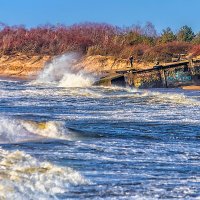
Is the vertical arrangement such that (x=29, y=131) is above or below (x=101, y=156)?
above

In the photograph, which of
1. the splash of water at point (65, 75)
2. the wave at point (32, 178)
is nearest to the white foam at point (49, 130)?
the wave at point (32, 178)

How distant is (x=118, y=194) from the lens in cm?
947

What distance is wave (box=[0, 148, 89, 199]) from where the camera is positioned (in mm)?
9086

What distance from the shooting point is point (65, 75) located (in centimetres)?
5381

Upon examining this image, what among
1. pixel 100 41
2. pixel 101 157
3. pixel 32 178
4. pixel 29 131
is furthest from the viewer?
pixel 100 41

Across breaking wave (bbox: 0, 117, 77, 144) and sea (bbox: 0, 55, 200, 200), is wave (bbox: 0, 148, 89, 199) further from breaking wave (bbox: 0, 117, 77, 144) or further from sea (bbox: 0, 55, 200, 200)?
breaking wave (bbox: 0, 117, 77, 144)

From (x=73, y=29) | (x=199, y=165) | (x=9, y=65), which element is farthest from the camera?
(x=73, y=29)

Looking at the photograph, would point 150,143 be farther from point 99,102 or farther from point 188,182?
point 99,102

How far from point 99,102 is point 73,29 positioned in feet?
271

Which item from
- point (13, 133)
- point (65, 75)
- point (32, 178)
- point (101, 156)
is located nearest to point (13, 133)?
point (13, 133)

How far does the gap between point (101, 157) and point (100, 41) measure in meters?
83.3

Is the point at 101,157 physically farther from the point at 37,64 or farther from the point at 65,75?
the point at 37,64

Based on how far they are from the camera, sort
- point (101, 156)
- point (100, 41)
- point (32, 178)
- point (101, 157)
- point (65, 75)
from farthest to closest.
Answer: point (100, 41)
point (65, 75)
point (101, 156)
point (101, 157)
point (32, 178)

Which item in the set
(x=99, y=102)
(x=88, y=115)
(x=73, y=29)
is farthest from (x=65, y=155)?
(x=73, y=29)
